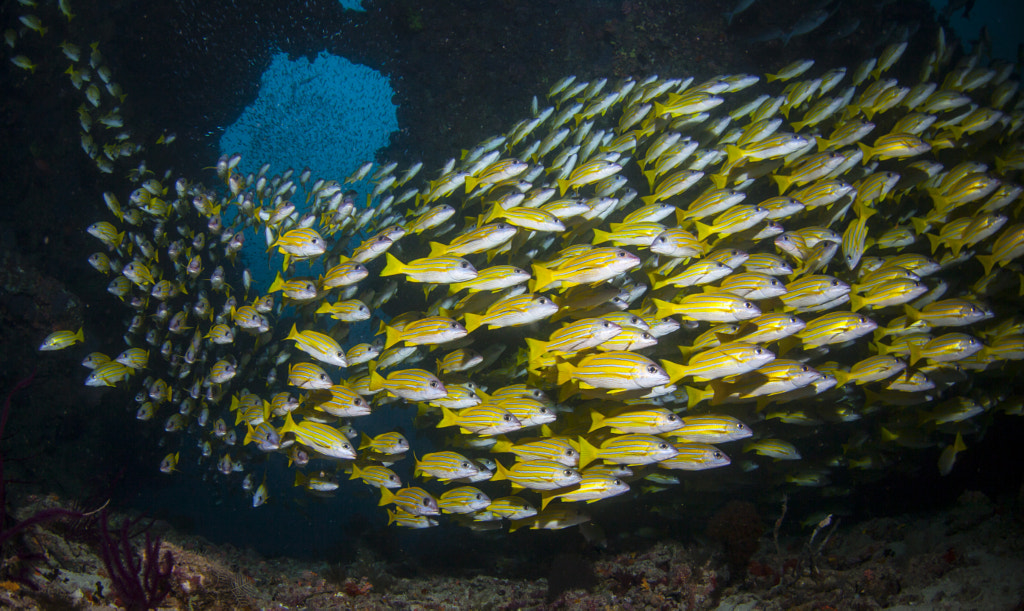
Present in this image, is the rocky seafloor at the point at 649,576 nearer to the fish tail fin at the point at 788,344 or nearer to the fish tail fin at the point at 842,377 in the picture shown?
the fish tail fin at the point at 842,377

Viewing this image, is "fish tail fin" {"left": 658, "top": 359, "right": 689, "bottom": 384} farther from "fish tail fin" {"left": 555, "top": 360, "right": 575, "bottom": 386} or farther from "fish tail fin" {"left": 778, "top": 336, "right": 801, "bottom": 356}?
"fish tail fin" {"left": 778, "top": 336, "right": 801, "bottom": 356}

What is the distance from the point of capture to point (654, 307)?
17.1ft

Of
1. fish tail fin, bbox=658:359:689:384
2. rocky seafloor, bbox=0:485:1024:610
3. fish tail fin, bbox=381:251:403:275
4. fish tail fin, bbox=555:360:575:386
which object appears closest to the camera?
rocky seafloor, bbox=0:485:1024:610

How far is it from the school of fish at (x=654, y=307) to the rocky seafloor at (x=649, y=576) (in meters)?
1.16

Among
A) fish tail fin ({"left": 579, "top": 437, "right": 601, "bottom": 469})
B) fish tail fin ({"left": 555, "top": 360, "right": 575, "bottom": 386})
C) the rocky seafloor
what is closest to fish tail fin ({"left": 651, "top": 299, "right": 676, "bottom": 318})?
fish tail fin ({"left": 555, "top": 360, "right": 575, "bottom": 386})

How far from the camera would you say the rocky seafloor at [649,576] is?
3.80 meters

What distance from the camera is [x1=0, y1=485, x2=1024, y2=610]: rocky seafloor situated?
380 centimetres

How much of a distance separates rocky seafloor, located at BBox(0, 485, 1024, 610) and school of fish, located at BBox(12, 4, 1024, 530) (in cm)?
116

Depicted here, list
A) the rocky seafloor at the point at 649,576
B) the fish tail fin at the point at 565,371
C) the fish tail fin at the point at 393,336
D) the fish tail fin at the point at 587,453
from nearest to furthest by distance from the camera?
the rocky seafloor at the point at 649,576
the fish tail fin at the point at 565,371
the fish tail fin at the point at 587,453
the fish tail fin at the point at 393,336

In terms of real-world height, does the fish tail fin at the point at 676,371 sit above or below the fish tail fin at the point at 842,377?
below

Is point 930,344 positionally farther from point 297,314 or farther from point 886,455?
point 297,314

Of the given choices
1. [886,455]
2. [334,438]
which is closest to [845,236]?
[886,455]

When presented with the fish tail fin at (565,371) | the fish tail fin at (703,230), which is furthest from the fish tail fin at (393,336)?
the fish tail fin at (703,230)

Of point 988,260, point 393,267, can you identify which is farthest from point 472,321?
point 988,260
